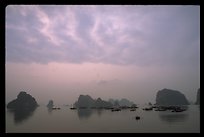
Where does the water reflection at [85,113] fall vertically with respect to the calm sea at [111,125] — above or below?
below

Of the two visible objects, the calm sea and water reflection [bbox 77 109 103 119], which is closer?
the calm sea

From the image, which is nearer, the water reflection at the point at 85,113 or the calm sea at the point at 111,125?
the calm sea at the point at 111,125

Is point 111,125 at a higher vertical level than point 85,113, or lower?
higher

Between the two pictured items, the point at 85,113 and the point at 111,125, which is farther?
the point at 85,113

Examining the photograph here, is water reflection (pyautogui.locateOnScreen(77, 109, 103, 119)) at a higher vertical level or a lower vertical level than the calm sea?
lower
